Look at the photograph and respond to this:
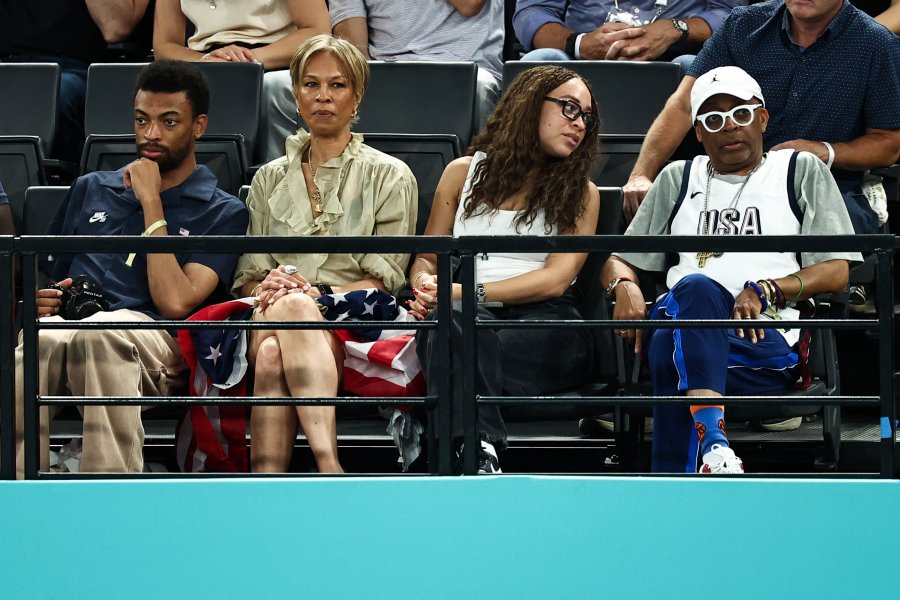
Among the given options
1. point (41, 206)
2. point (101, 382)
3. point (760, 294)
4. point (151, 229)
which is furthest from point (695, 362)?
point (41, 206)

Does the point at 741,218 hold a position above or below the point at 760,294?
above

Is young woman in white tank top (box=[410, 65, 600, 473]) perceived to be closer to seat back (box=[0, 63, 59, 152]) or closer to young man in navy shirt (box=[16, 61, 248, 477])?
young man in navy shirt (box=[16, 61, 248, 477])

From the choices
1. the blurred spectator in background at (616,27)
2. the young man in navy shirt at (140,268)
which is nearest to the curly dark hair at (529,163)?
the young man in navy shirt at (140,268)

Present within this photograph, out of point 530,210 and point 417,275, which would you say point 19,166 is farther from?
point 530,210

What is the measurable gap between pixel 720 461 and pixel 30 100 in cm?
242

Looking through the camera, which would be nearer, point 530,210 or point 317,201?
point 530,210

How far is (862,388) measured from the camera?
3277 millimetres

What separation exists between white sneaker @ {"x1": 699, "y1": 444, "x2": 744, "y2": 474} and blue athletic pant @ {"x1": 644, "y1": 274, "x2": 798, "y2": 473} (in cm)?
4

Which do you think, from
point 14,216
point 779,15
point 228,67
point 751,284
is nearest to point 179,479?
point 751,284

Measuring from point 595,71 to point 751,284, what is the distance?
3.93 ft

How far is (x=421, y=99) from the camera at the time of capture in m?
3.57

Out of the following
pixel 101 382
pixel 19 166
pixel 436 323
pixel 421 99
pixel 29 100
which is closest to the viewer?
pixel 436 323

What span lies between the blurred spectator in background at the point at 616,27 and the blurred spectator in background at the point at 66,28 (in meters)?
1.30

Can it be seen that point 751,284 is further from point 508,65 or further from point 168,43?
point 168,43
